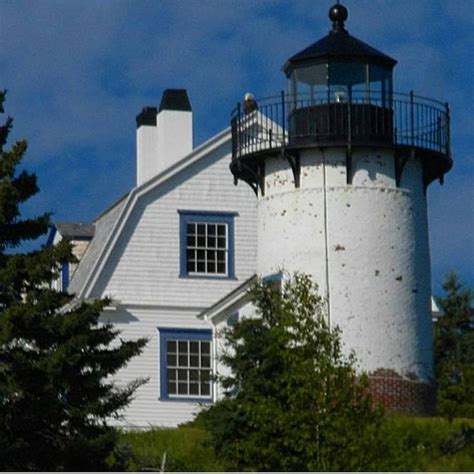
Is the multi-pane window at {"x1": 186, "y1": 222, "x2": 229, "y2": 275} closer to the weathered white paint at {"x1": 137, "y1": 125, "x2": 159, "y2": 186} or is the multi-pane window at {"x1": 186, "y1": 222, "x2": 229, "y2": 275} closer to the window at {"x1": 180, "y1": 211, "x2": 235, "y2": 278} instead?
the window at {"x1": 180, "y1": 211, "x2": 235, "y2": 278}

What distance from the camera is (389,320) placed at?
142ft

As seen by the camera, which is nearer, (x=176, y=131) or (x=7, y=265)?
(x=7, y=265)

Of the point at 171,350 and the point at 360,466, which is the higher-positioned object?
the point at 171,350

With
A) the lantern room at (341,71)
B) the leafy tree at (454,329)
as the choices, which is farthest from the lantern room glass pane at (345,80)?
the leafy tree at (454,329)

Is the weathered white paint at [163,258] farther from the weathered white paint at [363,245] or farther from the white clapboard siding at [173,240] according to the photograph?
the weathered white paint at [363,245]

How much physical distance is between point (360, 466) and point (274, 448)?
6.20ft

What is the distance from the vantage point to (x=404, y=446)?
38.1 m

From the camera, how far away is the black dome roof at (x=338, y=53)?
1750 inches

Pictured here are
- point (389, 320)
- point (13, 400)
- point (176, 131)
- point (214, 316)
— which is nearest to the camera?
point (13, 400)

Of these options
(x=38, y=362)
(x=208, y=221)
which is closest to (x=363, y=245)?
(x=208, y=221)

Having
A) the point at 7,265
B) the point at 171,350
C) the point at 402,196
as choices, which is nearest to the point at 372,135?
the point at 402,196

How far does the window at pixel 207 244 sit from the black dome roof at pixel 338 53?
581cm

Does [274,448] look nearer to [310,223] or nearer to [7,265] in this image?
[7,265]

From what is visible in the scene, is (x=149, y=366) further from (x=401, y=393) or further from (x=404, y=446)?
(x=404, y=446)
